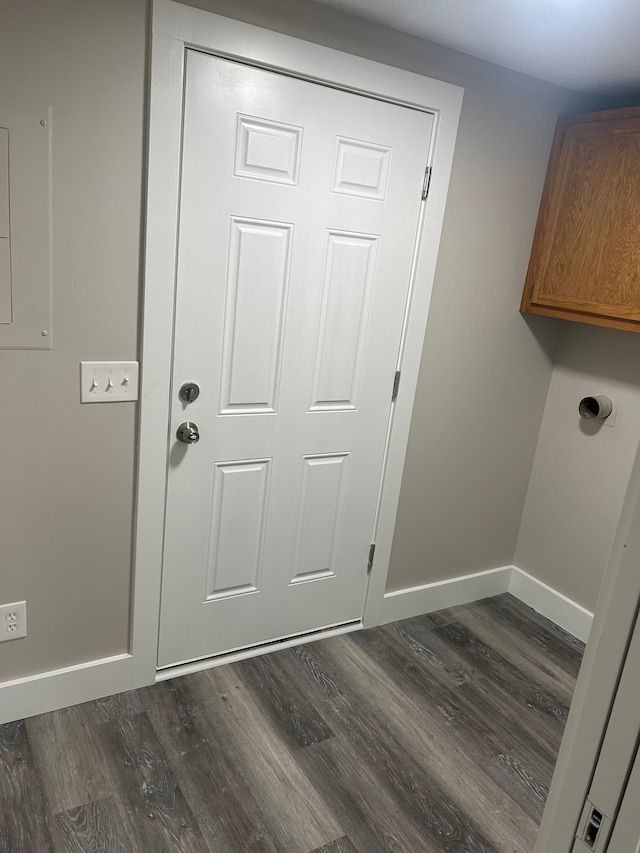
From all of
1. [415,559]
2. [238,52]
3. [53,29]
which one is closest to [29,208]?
[53,29]

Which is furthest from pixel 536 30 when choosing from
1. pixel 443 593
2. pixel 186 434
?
pixel 443 593

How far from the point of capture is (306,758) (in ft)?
6.47

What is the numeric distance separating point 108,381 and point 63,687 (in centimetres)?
102

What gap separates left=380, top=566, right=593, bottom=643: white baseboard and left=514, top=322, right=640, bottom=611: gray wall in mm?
49

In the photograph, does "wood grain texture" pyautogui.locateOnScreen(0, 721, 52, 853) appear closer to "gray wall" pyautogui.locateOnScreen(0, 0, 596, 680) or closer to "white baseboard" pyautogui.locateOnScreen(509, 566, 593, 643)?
"gray wall" pyautogui.locateOnScreen(0, 0, 596, 680)

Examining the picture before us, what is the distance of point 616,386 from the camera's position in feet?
8.45

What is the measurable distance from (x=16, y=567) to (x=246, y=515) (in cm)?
75

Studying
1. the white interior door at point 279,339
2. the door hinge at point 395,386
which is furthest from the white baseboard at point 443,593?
the door hinge at point 395,386

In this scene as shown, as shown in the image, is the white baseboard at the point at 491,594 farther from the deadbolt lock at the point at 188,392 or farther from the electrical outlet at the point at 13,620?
the electrical outlet at the point at 13,620

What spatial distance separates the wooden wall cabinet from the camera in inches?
86.5

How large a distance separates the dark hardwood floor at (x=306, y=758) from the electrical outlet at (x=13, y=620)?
12.3 inches

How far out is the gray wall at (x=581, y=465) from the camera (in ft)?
8.39

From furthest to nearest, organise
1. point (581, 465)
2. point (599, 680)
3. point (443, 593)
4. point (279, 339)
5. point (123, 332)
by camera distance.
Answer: point (443, 593) < point (581, 465) < point (279, 339) < point (123, 332) < point (599, 680)

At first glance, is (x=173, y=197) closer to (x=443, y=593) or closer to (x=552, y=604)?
(x=443, y=593)
